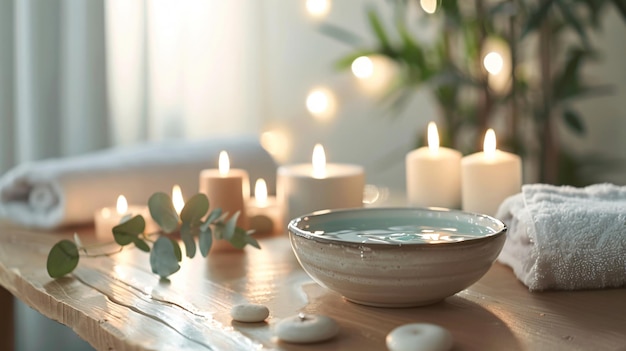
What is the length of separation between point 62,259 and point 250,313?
30cm

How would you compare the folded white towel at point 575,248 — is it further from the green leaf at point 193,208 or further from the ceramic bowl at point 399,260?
the green leaf at point 193,208

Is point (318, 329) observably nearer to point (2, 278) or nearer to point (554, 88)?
point (2, 278)

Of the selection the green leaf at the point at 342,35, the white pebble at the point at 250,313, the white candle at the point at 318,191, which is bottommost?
the white pebble at the point at 250,313

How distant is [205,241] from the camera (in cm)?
99

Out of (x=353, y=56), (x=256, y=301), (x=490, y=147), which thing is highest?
(x=353, y=56)

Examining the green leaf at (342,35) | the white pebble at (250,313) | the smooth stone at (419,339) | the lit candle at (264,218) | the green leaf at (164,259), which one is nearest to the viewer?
the smooth stone at (419,339)

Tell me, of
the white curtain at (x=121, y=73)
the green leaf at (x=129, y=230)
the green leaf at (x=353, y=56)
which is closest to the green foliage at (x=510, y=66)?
the green leaf at (x=353, y=56)

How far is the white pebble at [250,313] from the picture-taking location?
787mm

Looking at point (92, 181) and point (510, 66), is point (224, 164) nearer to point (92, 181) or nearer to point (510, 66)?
point (92, 181)

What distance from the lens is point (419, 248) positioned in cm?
75

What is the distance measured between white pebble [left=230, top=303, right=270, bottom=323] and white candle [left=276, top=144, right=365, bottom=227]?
14.5 inches

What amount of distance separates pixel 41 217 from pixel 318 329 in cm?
70

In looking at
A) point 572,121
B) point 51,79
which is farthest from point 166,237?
point 572,121

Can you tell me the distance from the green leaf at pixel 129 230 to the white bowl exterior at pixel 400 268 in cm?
26
